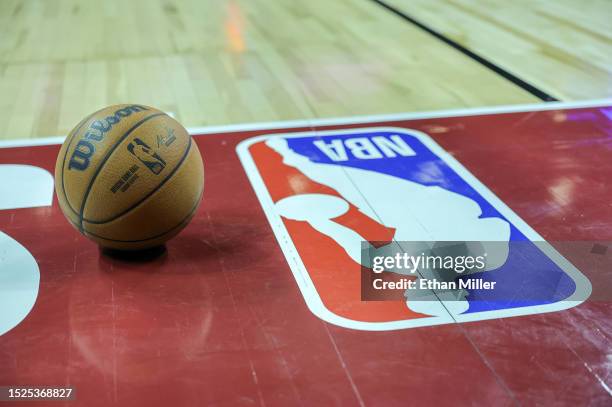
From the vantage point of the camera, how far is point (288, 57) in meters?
6.00

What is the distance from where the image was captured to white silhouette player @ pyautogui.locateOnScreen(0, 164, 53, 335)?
2719mm

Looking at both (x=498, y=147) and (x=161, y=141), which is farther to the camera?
(x=498, y=147)

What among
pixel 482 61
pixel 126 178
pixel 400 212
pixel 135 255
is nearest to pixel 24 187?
pixel 135 255

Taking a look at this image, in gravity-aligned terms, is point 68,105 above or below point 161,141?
below

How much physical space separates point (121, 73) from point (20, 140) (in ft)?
4.76

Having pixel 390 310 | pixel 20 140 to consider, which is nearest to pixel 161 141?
pixel 390 310

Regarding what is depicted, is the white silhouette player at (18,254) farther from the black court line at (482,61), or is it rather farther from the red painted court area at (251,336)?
the black court line at (482,61)

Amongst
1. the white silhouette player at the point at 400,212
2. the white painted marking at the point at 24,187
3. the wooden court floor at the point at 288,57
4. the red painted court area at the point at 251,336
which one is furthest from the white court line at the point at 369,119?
the red painted court area at the point at 251,336

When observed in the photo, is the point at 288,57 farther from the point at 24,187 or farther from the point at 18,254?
the point at 18,254

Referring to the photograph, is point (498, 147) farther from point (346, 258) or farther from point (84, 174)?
point (84, 174)

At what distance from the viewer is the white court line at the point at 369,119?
4.25 metres

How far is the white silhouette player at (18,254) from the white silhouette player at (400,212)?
1.09 meters

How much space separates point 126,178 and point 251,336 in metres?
0.74

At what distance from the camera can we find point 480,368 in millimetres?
2414
